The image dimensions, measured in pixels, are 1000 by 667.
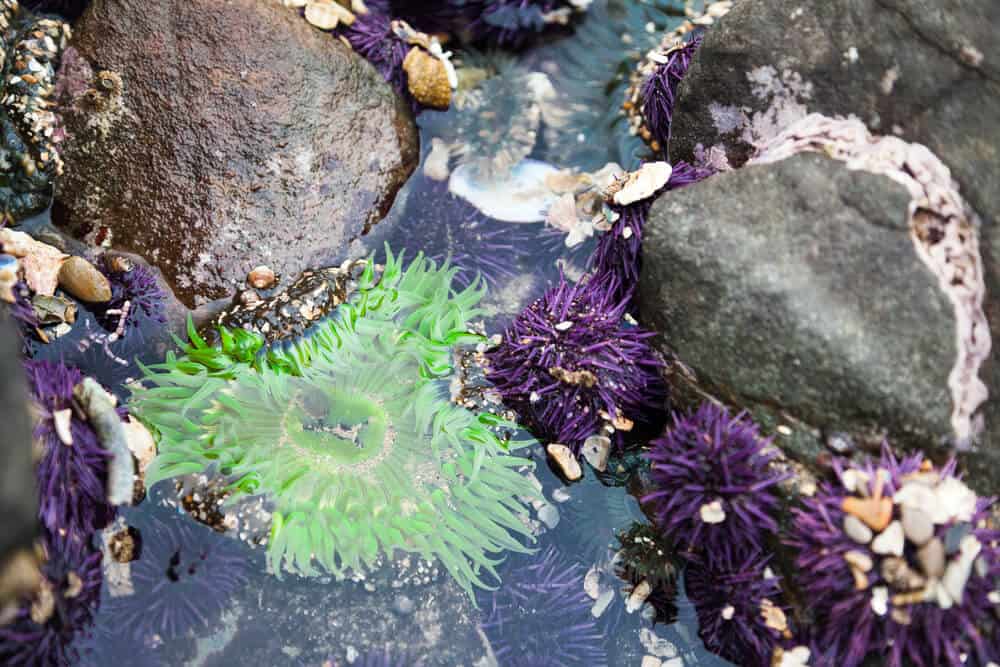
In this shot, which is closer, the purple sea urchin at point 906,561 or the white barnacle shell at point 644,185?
the purple sea urchin at point 906,561

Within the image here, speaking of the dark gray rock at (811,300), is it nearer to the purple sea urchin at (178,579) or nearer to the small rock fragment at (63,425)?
the purple sea urchin at (178,579)

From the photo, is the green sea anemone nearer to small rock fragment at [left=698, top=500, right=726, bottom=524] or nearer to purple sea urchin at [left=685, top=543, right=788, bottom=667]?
purple sea urchin at [left=685, top=543, right=788, bottom=667]

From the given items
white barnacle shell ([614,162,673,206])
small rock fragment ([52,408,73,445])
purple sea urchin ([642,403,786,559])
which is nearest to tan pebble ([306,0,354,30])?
white barnacle shell ([614,162,673,206])

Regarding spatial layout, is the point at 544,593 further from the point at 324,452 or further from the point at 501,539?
the point at 324,452

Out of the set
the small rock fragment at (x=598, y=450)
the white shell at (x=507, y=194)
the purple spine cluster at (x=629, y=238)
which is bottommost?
the small rock fragment at (x=598, y=450)

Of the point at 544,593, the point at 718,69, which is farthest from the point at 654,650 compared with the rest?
the point at 718,69

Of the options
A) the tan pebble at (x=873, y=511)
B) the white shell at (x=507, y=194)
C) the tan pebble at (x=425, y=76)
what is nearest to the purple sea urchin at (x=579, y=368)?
the white shell at (x=507, y=194)
